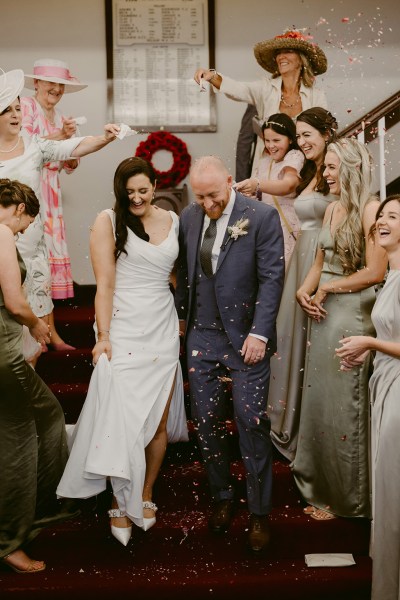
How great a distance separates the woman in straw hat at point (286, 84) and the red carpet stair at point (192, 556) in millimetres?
2101

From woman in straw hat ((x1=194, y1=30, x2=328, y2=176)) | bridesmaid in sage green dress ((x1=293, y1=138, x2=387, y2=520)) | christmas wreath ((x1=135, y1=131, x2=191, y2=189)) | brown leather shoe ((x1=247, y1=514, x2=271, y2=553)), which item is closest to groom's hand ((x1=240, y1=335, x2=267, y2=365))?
bridesmaid in sage green dress ((x1=293, y1=138, x2=387, y2=520))

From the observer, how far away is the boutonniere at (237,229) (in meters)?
3.04

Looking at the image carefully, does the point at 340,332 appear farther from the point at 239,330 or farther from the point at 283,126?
the point at 283,126

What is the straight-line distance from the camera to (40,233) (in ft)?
12.5

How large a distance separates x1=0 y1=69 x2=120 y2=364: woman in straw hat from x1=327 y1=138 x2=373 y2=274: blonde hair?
1.04m

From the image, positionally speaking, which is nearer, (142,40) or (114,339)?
(114,339)

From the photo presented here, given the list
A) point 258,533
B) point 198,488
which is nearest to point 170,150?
point 198,488

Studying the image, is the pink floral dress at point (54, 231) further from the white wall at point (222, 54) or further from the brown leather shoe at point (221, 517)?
the brown leather shoe at point (221, 517)

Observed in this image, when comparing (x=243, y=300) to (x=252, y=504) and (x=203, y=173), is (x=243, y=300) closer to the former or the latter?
(x=203, y=173)

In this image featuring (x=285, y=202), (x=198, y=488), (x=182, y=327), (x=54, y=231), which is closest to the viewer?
(x=182, y=327)

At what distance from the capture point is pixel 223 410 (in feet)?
10.4

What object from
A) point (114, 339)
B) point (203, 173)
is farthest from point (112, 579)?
point (203, 173)

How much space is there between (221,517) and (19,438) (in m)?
0.95

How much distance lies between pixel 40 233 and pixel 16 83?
0.76 meters
